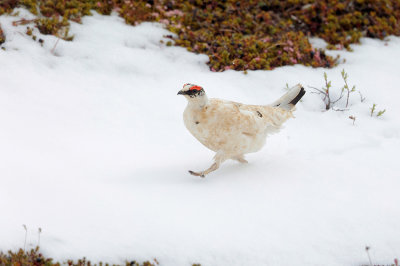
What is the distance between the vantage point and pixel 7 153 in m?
4.79

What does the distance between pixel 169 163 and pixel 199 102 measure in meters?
1.05

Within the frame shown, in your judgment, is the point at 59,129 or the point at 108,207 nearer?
the point at 108,207

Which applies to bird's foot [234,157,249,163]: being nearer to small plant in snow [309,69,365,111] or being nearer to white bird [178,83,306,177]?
white bird [178,83,306,177]

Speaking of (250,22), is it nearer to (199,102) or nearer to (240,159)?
(240,159)

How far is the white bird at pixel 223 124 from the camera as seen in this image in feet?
14.8

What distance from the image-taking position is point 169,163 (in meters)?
5.23

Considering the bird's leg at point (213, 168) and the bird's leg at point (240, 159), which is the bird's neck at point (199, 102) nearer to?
the bird's leg at point (213, 168)

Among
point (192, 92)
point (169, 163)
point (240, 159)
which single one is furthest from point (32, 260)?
point (240, 159)

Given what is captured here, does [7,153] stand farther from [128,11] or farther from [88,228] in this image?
[128,11]

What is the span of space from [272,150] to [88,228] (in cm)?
267

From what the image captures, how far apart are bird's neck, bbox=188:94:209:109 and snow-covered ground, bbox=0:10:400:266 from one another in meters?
0.81

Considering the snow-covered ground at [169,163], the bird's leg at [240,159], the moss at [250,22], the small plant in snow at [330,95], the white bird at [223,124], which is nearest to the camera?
the snow-covered ground at [169,163]

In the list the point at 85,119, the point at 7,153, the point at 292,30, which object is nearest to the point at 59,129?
the point at 85,119

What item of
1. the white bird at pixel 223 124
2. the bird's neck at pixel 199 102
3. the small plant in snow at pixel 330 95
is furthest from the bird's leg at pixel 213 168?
the small plant in snow at pixel 330 95
